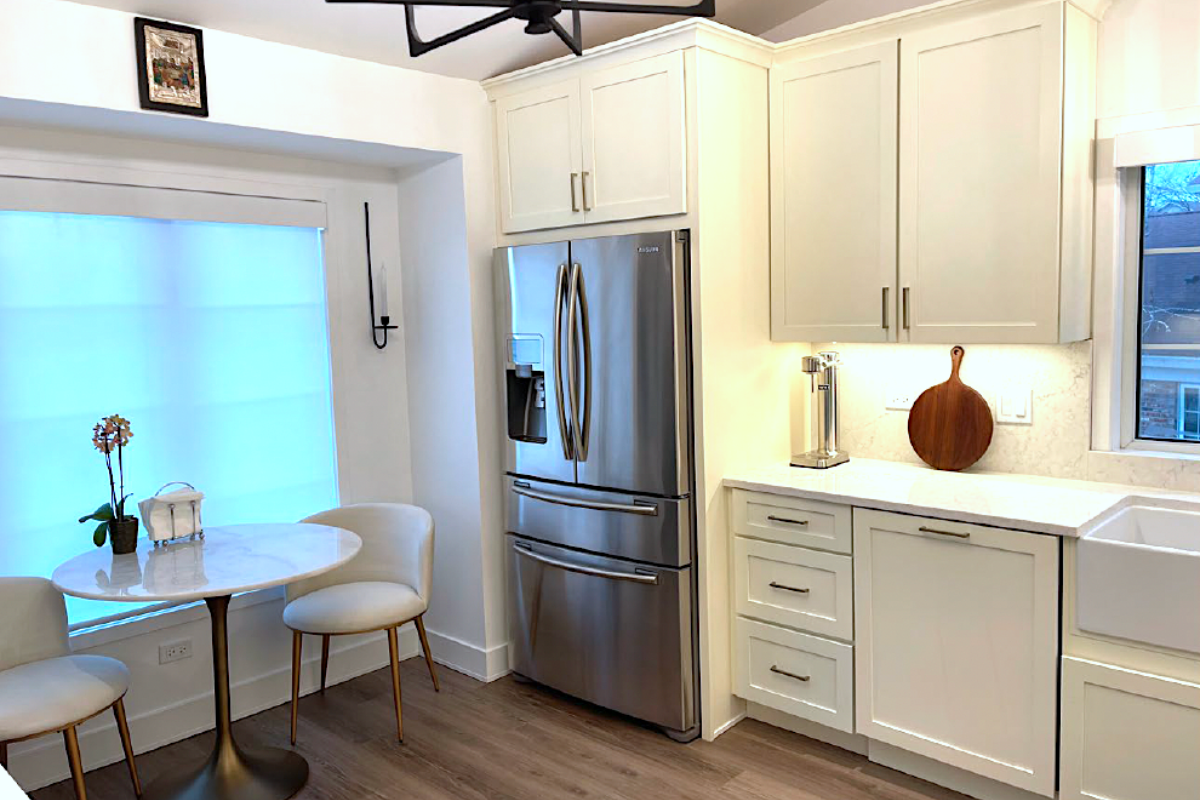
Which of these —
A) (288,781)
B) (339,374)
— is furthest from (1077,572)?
(339,374)

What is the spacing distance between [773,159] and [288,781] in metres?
2.61

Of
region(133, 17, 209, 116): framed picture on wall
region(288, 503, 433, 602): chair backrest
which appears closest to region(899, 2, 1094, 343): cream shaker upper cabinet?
region(288, 503, 433, 602): chair backrest

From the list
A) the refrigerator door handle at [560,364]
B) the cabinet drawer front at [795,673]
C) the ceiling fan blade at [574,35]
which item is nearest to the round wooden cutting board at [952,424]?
the cabinet drawer front at [795,673]

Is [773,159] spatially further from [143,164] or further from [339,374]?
[143,164]

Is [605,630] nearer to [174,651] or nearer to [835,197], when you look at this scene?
[174,651]

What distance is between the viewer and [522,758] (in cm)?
307

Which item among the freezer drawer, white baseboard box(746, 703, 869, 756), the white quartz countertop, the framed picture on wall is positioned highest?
the framed picture on wall

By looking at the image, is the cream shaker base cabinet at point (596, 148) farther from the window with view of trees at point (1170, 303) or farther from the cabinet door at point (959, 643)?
the window with view of trees at point (1170, 303)

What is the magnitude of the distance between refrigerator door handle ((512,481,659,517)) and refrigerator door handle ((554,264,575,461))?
0.16 m

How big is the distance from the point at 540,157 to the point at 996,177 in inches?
62.1

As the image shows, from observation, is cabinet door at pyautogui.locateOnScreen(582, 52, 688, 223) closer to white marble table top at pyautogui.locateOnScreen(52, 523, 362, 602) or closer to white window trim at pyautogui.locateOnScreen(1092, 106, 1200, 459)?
white window trim at pyautogui.locateOnScreen(1092, 106, 1200, 459)

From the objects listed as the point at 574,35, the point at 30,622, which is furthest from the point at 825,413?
the point at 30,622

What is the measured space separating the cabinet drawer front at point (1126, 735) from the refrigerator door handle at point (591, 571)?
1.28m

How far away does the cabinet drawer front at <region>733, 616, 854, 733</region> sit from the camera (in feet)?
9.64
